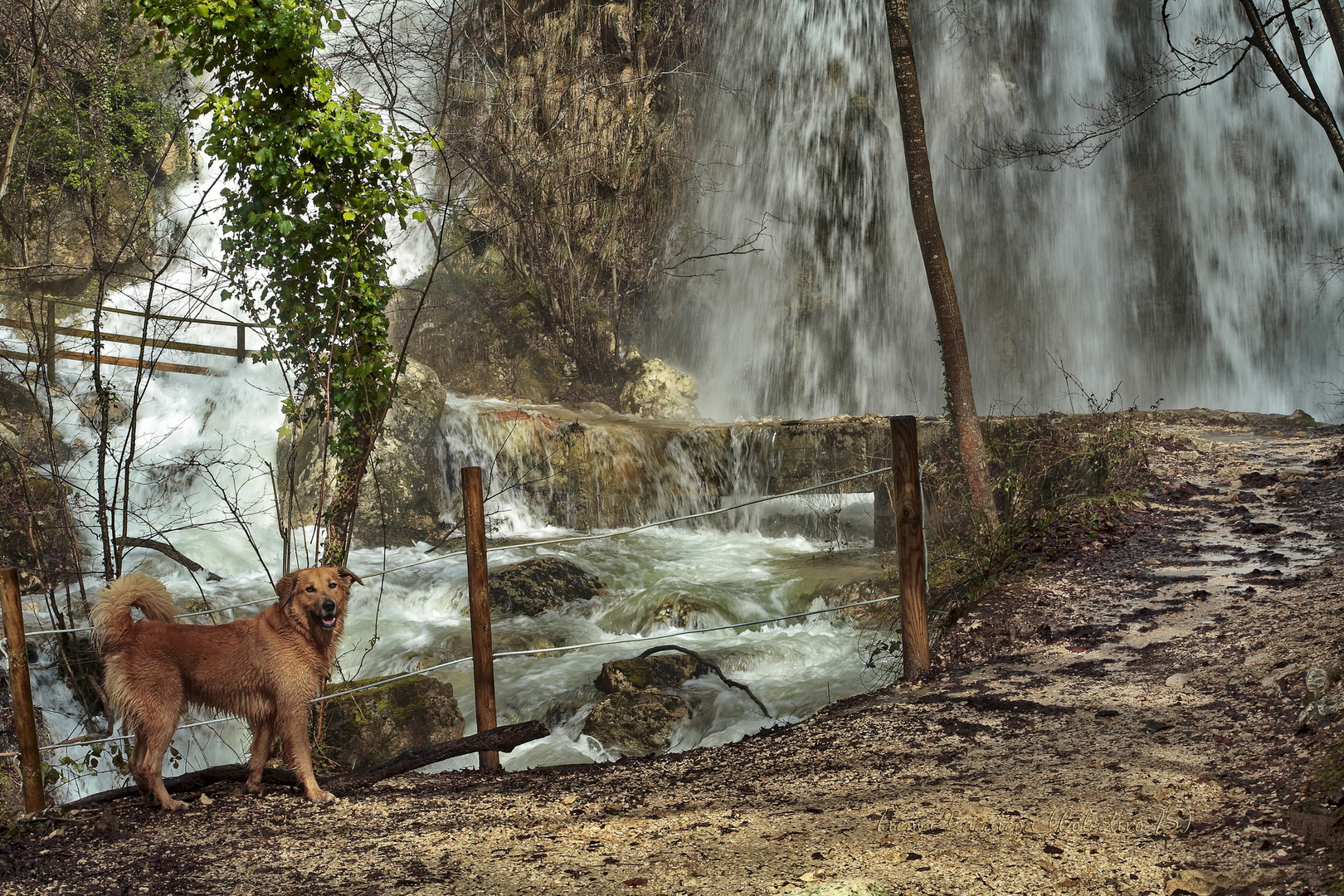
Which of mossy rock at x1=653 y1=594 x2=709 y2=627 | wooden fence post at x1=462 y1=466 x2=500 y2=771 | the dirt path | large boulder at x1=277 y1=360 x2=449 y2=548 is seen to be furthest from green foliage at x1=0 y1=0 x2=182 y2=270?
mossy rock at x1=653 y1=594 x2=709 y2=627

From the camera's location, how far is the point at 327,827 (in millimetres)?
3820

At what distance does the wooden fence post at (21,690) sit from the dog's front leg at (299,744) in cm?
111

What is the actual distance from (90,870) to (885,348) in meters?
18.0

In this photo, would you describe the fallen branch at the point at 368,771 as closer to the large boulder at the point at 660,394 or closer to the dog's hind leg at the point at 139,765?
the dog's hind leg at the point at 139,765

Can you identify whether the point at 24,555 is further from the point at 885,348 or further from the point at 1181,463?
the point at 885,348

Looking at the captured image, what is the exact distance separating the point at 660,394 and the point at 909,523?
13.8 meters

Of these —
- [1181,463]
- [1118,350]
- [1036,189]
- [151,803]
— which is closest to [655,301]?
[1036,189]

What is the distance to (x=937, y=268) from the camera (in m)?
8.21

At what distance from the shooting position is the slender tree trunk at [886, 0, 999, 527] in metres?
8.23

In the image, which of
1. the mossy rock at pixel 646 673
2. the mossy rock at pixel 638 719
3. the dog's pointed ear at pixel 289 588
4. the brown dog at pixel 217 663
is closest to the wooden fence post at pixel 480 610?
the brown dog at pixel 217 663

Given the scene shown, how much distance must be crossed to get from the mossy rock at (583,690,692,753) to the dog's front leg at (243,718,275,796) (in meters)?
3.24

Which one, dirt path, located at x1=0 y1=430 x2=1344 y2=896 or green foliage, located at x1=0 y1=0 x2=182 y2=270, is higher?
green foliage, located at x1=0 y1=0 x2=182 y2=270

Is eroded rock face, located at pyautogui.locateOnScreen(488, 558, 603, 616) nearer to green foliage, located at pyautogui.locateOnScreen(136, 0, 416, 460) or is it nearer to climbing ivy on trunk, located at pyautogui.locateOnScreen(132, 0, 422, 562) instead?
climbing ivy on trunk, located at pyautogui.locateOnScreen(132, 0, 422, 562)

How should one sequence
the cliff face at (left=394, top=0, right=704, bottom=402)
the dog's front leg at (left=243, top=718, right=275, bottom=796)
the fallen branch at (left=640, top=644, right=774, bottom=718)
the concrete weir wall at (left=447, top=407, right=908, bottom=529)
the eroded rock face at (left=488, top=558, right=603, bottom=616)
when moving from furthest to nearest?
the cliff face at (left=394, top=0, right=704, bottom=402) < the concrete weir wall at (left=447, top=407, right=908, bottom=529) < the eroded rock face at (left=488, top=558, right=603, bottom=616) < the fallen branch at (left=640, top=644, right=774, bottom=718) < the dog's front leg at (left=243, top=718, right=275, bottom=796)
